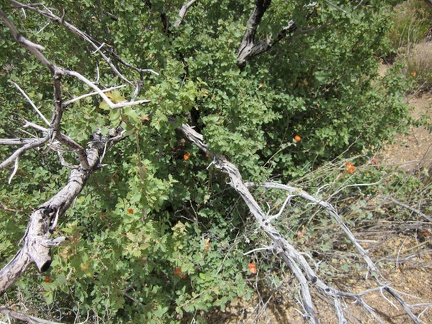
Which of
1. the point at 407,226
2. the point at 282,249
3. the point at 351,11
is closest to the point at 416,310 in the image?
the point at 407,226

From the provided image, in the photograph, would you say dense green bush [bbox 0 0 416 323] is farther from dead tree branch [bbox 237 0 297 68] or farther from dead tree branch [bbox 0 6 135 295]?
dead tree branch [bbox 0 6 135 295]

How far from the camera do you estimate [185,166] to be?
271cm

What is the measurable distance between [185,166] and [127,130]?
1.21 m

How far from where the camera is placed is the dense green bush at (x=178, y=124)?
206cm

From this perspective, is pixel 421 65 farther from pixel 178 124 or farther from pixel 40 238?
pixel 40 238

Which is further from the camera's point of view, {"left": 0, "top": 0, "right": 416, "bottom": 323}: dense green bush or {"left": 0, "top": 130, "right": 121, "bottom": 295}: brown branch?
{"left": 0, "top": 0, "right": 416, "bottom": 323}: dense green bush

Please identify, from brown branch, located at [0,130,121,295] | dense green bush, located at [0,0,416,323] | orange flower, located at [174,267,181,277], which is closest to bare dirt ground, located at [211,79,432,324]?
dense green bush, located at [0,0,416,323]

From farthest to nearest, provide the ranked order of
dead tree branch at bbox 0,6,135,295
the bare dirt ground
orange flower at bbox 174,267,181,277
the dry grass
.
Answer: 1. the dry grass
2. the bare dirt ground
3. orange flower at bbox 174,267,181,277
4. dead tree branch at bbox 0,6,135,295

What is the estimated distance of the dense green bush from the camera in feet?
6.75

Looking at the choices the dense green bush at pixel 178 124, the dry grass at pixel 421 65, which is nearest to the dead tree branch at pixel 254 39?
the dense green bush at pixel 178 124

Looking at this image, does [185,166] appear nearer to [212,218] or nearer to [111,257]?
[212,218]

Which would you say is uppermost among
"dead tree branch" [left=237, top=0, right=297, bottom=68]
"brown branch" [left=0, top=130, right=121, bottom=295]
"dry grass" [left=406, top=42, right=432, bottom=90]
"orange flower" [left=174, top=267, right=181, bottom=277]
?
"dry grass" [left=406, top=42, right=432, bottom=90]

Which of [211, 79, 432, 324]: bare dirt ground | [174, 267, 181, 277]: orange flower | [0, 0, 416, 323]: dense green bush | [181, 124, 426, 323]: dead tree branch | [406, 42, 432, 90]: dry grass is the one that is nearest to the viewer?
[181, 124, 426, 323]: dead tree branch

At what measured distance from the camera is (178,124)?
2193 mm
